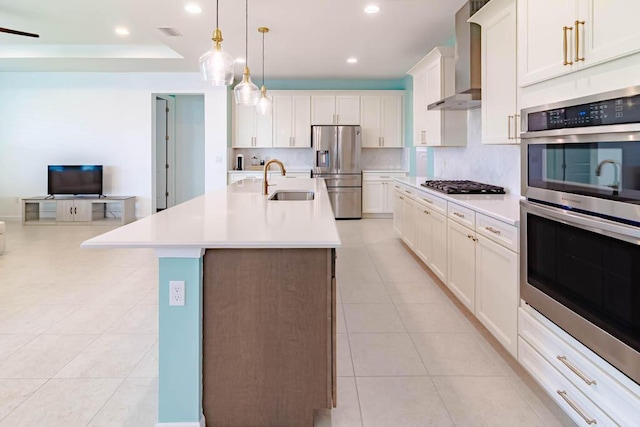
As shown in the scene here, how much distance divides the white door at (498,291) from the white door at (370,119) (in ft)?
18.8

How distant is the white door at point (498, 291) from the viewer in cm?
231

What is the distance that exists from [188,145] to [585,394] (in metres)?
8.93

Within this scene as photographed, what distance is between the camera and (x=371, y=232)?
6.80 metres

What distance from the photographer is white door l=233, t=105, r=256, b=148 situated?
821 cm

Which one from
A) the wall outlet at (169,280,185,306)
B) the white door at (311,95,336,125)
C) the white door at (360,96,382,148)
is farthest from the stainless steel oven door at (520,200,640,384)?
the white door at (311,95,336,125)

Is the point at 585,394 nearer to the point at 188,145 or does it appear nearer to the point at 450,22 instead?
the point at 450,22

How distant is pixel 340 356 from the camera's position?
2559 millimetres

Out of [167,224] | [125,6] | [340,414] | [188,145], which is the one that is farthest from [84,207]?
[340,414]

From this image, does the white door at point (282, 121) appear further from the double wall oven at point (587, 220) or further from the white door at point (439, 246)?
the double wall oven at point (587, 220)

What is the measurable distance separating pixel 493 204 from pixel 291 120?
19.0ft

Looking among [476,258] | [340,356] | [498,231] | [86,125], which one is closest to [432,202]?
[476,258]

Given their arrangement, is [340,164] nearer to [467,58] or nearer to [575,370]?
[467,58]

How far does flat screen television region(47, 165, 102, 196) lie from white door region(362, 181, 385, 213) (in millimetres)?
4694

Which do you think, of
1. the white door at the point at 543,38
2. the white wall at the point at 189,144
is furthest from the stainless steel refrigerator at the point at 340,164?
the white door at the point at 543,38
